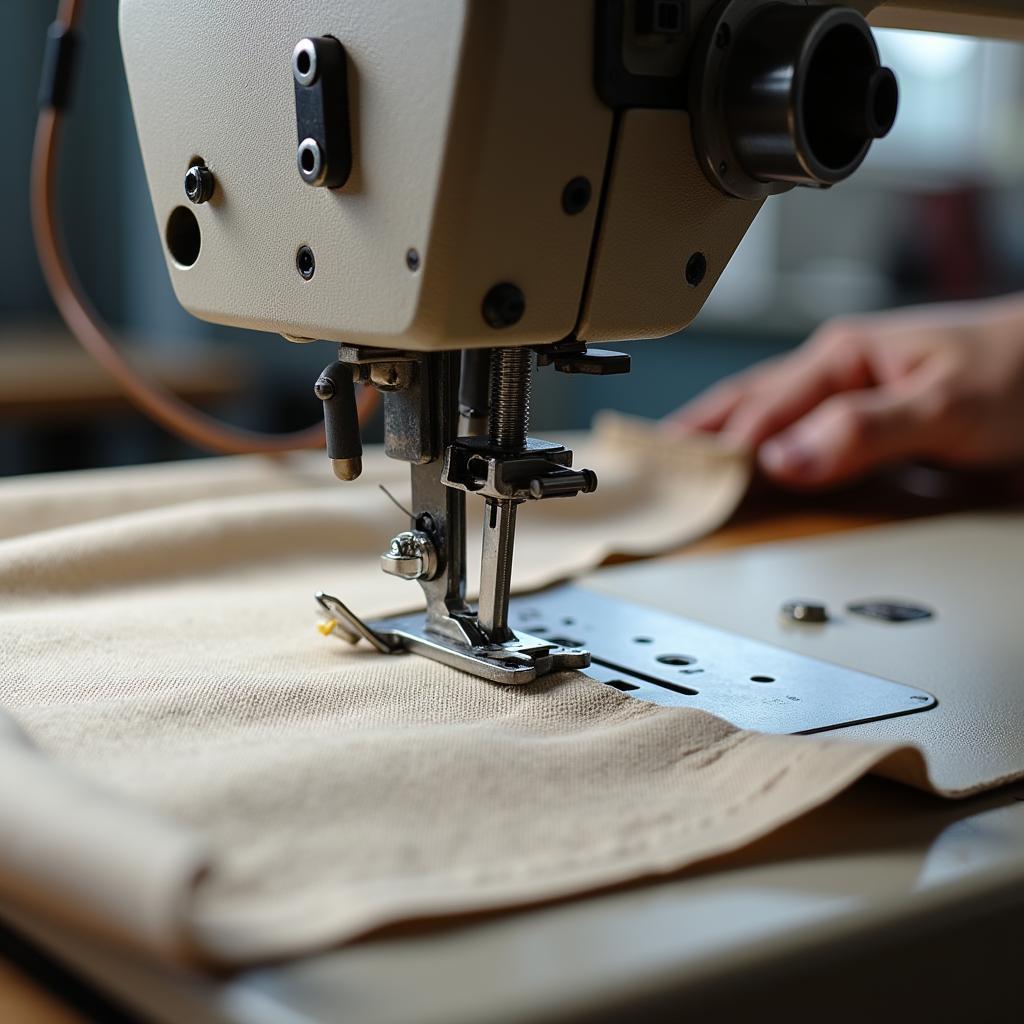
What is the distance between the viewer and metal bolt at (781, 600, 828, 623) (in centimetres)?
101

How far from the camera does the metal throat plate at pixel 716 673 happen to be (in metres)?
0.80

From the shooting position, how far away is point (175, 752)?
26.5 inches

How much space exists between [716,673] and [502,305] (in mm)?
278

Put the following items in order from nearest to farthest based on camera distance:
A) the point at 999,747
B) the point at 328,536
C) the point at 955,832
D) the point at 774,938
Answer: the point at 774,938 → the point at 955,832 → the point at 999,747 → the point at 328,536

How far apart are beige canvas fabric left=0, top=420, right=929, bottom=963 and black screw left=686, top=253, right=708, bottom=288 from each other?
0.23m

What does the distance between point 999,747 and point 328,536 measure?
57 cm

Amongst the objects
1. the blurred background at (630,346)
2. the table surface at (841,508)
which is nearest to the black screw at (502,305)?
the table surface at (841,508)

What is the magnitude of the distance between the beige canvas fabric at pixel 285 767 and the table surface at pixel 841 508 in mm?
341

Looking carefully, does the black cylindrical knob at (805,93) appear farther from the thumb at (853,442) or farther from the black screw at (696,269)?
the thumb at (853,442)

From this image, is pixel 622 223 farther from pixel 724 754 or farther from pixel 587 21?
pixel 724 754

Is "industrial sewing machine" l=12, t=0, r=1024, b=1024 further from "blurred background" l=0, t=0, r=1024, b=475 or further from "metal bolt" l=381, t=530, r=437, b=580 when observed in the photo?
"blurred background" l=0, t=0, r=1024, b=475

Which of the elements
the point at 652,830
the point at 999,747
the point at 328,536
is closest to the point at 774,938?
the point at 652,830

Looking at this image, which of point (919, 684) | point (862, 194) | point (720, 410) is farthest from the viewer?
point (862, 194)

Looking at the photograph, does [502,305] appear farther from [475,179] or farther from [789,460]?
[789,460]
